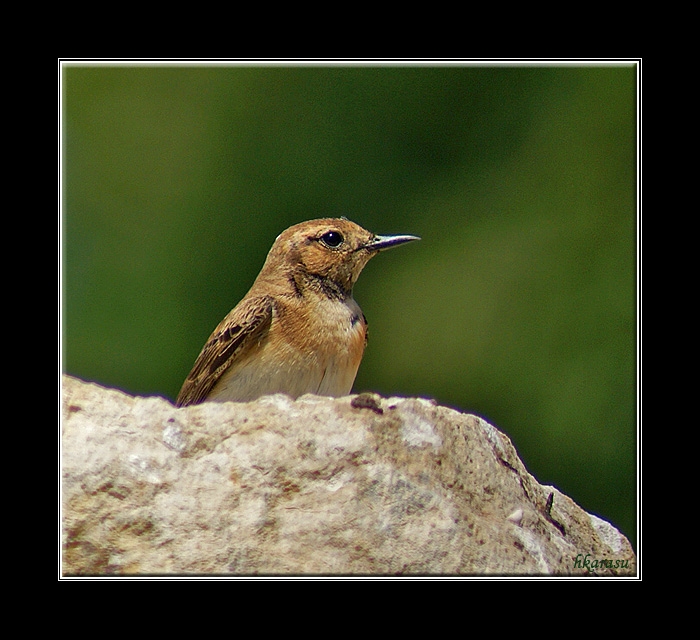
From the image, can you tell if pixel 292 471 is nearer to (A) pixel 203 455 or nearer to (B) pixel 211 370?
(A) pixel 203 455

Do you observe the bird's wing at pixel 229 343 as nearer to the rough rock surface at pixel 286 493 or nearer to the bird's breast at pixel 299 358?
the bird's breast at pixel 299 358

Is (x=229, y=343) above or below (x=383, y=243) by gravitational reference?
below

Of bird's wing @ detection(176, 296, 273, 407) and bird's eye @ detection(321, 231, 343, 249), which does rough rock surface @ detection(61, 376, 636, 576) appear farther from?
bird's eye @ detection(321, 231, 343, 249)

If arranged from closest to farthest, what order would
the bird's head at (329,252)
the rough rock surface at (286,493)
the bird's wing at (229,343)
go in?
the rough rock surface at (286,493), the bird's wing at (229,343), the bird's head at (329,252)

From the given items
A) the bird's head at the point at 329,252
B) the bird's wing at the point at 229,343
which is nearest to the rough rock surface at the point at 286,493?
the bird's wing at the point at 229,343

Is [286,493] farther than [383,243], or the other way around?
[383,243]

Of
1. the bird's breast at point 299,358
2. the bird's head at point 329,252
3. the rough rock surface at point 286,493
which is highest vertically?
the bird's head at point 329,252

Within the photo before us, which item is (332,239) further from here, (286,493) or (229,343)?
(286,493)

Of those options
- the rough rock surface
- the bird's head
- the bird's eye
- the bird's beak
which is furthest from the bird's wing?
the rough rock surface

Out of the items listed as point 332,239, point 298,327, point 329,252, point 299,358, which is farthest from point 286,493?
point 332,239
